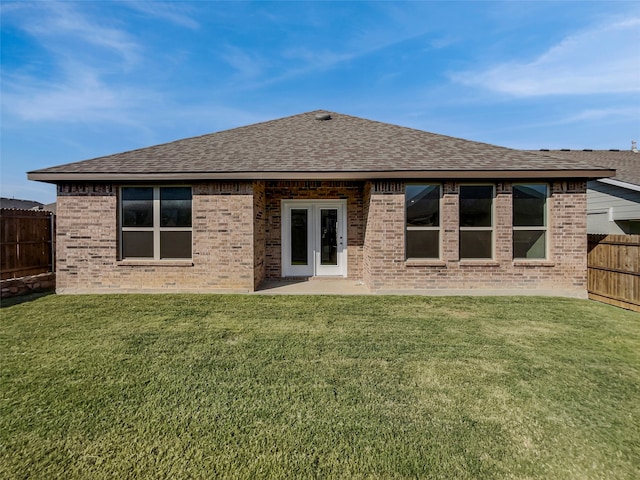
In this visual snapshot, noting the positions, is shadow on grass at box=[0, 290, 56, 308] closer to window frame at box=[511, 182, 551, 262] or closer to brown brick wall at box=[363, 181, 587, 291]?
brown brick wall at box=[363, 181, 587, 291]

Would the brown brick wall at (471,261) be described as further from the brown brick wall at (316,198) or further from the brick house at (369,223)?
the brown brick wall at (316,198)

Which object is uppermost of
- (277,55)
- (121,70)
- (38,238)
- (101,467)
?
(277,55)

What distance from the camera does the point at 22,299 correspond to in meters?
7.12

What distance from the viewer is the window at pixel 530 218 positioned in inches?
300

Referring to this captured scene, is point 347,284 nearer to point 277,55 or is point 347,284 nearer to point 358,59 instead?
point 277,55

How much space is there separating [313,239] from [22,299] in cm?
720

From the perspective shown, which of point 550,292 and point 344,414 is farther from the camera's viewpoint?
point 550,292

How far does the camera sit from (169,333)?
4.83 metres

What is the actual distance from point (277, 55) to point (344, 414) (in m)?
13.3

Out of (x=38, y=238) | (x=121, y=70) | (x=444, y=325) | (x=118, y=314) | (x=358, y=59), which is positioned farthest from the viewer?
(x=358, y=59)

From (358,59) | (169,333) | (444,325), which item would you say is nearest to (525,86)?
(358,59)

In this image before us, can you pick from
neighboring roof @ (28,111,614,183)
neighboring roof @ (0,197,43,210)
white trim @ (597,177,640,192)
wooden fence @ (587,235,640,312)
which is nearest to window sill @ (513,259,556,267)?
wooden fence @ (587,235,640,312)

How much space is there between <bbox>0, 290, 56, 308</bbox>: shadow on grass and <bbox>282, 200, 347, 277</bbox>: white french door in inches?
237

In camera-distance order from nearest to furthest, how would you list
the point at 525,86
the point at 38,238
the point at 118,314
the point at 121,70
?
1. the point at 118,314
2. the point at 38,238
3. the point at 121,70
4. the point at 525,86
